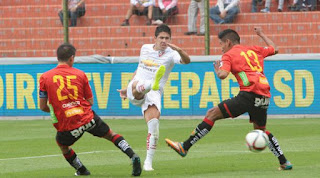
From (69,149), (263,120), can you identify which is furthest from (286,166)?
(69,149)

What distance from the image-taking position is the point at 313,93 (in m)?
18.7

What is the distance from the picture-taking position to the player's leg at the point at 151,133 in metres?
10.4

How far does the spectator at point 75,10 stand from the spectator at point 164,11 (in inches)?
84.6

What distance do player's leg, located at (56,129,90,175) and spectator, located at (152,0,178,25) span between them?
1207cm

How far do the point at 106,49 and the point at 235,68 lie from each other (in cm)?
1197

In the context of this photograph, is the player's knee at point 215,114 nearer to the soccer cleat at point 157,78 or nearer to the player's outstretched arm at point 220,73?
the player's outstretched arm at point 220,73

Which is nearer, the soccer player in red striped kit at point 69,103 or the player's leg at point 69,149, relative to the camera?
the soccer player in red striped kit at point 69,103

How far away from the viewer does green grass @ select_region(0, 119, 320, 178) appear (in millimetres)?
10086

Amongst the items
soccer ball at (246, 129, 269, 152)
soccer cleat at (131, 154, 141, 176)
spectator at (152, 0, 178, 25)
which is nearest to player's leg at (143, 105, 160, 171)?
soccer cleat at (131, 154, 141, 176)

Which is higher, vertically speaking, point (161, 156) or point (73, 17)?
point (73, 17)

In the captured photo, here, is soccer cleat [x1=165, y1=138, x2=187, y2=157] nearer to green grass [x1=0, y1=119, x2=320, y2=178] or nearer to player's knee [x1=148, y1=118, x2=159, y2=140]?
green grass [x1=0, y1=119, x2=320, y2=178]

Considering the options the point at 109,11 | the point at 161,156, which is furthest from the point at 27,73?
the point at 161,156

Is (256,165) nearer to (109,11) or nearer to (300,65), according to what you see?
(300,65)

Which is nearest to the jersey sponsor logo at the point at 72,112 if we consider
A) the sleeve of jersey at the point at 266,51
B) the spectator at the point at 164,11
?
the sleeve of jersey at the point at 266,51
